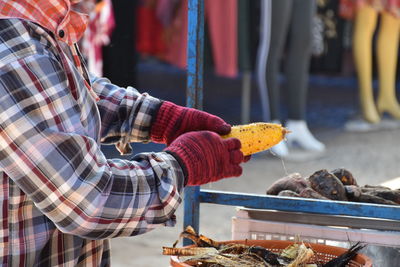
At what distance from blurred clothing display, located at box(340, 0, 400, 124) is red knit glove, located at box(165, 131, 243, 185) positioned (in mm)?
5552

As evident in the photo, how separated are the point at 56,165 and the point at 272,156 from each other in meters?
4.56

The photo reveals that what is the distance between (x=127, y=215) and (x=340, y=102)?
25.4 feet

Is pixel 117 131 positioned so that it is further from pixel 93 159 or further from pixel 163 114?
pixel 93 159

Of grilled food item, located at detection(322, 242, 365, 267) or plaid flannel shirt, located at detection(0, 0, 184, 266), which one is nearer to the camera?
plaid flannel shirt, located at detection(0, 0, 184, 266)

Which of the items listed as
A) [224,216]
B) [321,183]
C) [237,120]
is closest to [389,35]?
[237,120]

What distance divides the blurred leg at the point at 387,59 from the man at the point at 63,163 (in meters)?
5.93

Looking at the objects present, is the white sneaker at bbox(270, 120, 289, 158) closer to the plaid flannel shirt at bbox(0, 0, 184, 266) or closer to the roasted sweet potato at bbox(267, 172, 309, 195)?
the roasted sweet potato at bbox(267, 172, 309, 195)

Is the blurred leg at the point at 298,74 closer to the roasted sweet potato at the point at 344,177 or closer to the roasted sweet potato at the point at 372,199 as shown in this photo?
the roasted sweet potato at the point at 344,177

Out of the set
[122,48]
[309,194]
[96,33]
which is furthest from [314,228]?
[122,48]

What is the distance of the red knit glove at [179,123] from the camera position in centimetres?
184

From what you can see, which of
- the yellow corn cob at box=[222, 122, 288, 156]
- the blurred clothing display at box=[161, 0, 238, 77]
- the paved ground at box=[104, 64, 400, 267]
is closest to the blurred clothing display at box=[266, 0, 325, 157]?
the paved ground at box=[104, 64, 400, 267]

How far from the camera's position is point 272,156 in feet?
19.4

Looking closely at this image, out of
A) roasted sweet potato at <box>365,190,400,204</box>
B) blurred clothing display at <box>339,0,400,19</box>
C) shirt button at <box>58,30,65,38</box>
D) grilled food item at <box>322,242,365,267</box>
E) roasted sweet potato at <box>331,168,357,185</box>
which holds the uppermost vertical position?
blurred clothing display at <box>339,0,400,19</box>

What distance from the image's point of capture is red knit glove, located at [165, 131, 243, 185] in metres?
1.59
